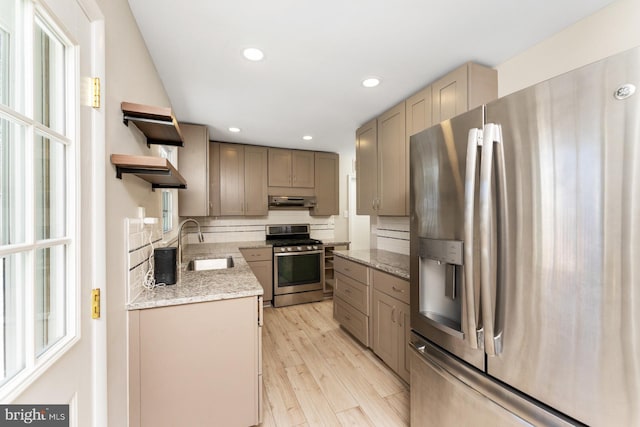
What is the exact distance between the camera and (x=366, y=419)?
161cm

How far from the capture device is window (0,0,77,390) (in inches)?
22.7

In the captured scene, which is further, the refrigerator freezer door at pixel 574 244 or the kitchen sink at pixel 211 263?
the kitchen sink at pixel 211 263

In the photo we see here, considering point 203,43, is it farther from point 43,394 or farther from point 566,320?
point 566,320

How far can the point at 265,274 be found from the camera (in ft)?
11.8

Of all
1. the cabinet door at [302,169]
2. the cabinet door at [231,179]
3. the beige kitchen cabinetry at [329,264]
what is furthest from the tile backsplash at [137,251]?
the beige kitchen cabinetry at [329,264]

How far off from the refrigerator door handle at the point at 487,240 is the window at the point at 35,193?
1396 millimetres

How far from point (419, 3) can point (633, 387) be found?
168cm

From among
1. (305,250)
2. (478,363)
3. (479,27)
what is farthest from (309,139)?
(478,363)

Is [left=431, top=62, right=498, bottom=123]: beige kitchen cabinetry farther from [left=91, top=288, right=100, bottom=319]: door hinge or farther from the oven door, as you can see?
the oven door

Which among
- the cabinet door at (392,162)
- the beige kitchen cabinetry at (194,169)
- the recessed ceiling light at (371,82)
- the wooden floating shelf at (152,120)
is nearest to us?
the wooden floating shelf at (152,120)

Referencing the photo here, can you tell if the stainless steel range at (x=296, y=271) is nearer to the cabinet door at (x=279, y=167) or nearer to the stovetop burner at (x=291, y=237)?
the stovetop burner at (x=291, y=237)

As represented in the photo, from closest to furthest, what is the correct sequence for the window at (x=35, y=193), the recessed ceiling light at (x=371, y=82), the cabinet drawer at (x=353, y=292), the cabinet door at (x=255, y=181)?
the window at (x=35, y=193) < the recessed ceiling light at (x=371, y=82) < the cabinet drawer at (x=353, y=292) < the cabinet door at (x=255, y=181)

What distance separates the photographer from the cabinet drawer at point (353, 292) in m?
2.36

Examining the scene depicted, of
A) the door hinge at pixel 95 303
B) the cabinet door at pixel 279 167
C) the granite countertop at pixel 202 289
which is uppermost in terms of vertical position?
the cabinet door at pixel 279 167
